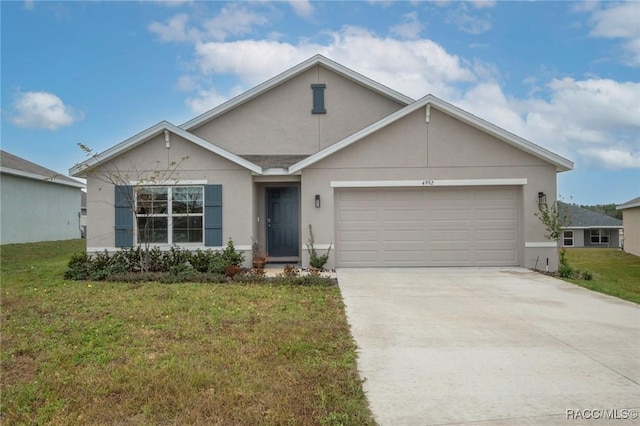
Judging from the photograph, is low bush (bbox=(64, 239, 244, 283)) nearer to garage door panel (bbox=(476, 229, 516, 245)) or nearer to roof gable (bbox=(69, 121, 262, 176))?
roof gable (bbox=(69, 121, 262, 176))

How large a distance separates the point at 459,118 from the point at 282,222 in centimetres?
575

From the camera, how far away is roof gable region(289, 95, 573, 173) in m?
11.1

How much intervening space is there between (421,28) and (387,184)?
5471 millimetres

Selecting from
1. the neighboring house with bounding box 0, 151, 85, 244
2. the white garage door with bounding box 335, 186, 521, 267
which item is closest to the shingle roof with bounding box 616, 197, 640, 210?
the white garage door with bounding box 335, 186, 521, 267

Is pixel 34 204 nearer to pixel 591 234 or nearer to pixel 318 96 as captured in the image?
pixel 318 96

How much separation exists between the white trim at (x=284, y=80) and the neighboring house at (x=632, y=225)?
19.0 m

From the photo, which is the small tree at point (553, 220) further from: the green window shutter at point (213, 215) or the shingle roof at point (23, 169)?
the shingle roof at point (23, 169)

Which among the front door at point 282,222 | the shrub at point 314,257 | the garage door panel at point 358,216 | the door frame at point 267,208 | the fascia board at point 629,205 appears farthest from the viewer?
the fascia board at point 629,205

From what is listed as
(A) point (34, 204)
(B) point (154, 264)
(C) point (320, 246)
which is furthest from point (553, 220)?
(A) point (34, 204)

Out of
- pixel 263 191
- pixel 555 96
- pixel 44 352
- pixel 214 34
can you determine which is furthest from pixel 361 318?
pixel 555 96

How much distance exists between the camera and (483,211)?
38.0 ft

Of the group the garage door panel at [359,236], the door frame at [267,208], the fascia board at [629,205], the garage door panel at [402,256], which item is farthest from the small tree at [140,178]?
Result: the fascia board at [629,205]

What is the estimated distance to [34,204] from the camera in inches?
811

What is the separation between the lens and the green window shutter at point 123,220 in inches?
448
